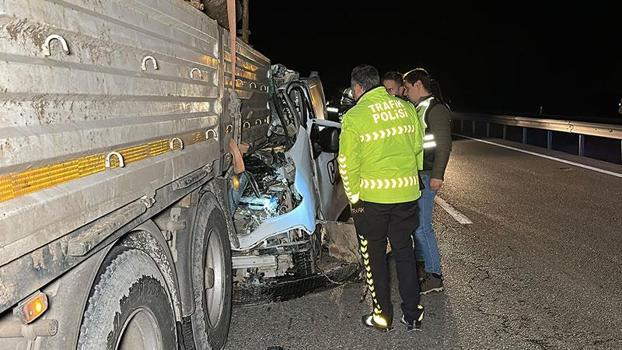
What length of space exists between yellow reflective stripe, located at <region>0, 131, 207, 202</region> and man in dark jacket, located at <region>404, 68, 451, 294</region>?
3118 mm

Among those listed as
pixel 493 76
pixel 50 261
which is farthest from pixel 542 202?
pixel 493 76

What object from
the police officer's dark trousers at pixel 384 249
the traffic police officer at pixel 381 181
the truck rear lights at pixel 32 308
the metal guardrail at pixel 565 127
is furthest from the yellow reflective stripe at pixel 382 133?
the metal guardrail at pixel 565 127

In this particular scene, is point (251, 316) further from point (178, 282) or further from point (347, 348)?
point (178, 282)

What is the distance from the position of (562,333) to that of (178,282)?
2.81 m

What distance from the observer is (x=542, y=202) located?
8977 mm

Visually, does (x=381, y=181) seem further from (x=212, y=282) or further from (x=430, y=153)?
(x=212, y=282)

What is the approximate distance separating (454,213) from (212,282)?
5.08 metres

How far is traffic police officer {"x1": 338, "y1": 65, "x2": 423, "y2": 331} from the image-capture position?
167 inches

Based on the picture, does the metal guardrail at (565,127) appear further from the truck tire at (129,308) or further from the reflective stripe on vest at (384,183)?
the truck tire at (129,308)

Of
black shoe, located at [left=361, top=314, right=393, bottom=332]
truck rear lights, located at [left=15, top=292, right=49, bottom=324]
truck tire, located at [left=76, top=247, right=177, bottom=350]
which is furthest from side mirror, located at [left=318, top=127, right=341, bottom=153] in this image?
truck rear lights, located at [left=15, top=292, right=49, bottom=324]

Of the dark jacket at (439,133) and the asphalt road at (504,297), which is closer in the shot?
the asphalt road at (504,297)

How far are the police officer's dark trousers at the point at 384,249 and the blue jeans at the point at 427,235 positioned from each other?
788 millimetres

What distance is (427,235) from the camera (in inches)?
211

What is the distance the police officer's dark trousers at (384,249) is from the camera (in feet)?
14.5
